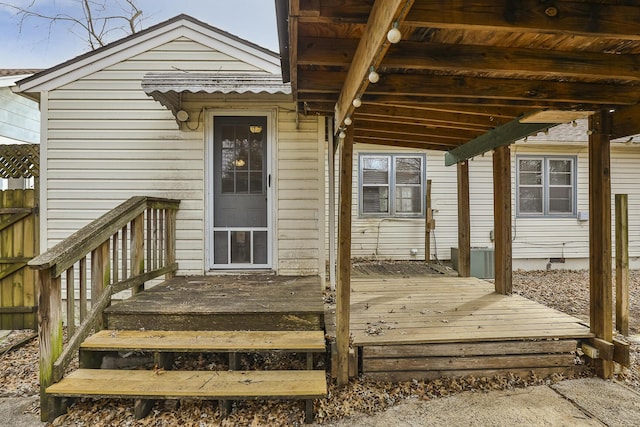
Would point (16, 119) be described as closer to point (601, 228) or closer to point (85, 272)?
point (85, 272)

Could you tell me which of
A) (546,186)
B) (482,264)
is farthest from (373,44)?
(546,186)

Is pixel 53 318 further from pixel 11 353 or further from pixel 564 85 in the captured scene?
pixel 564 85

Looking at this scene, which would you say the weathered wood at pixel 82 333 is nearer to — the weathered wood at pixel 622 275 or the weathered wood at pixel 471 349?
the weathered wood at pixel 471 349

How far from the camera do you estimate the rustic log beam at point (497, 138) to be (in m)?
3.34

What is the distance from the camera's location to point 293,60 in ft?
A: 7.12

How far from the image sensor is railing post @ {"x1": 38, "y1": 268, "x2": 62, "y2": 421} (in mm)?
2350

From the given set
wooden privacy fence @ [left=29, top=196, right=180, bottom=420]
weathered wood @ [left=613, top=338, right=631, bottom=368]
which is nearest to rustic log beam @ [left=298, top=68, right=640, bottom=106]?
weathered wood @ [left=613, top=338, right=631, bottom=368]

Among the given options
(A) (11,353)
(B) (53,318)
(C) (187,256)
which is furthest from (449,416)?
(A) (11,353)

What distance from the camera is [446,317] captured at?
3.31 metres

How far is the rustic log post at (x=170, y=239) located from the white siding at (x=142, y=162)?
0.28 feet

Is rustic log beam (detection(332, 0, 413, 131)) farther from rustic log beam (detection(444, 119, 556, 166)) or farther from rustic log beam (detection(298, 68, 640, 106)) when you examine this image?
rustic log beam (detection(444, 119, 556, 166))

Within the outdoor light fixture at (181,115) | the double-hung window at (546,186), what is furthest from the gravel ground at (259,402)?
the double-hung window at (546,186)

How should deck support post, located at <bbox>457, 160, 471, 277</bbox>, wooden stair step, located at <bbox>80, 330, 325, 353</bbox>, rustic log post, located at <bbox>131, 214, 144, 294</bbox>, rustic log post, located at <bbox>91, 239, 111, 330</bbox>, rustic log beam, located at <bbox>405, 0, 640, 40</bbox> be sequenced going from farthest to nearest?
1. deck support post, located at <bbox>457, 160, 471, 277</bbox>
2. rustic log post, located at <bbox>131, 214, 144, 294</bbox>
3. rustic log post, located at <bbox>91, 239, 111, 330</bbox>
4. wooden stair step, located at <bbox>80, 330, 325, 353</bbox>
5. rustic log beam, located at <bbox>405, 0, 640, 40</bbox>

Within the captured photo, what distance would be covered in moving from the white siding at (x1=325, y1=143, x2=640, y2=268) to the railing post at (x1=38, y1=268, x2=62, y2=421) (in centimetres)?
562
